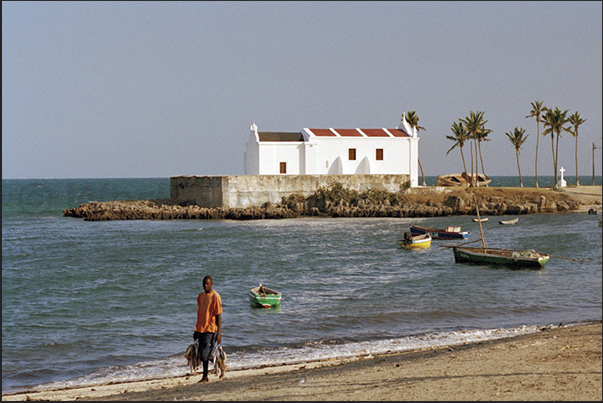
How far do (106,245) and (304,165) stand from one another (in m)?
22.3

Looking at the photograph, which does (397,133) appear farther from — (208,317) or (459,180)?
(208,317)

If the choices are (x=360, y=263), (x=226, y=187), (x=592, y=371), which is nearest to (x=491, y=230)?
(x=360, y=263)

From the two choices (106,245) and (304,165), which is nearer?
(106,245)

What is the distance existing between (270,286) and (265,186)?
1164 inches

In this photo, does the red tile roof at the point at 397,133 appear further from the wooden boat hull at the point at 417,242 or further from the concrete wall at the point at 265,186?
the wooden boat hull at the point at 417,242

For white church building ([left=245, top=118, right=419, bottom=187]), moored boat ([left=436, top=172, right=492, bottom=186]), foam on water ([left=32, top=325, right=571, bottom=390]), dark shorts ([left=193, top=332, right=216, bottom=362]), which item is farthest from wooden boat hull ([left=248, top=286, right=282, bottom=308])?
moored boat ([left=436, top=172, right=492, bottom=186])

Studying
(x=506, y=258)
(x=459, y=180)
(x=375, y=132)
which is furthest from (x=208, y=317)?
(x=459, y=180)

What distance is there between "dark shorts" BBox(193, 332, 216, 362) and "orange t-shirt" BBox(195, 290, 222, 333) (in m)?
0.10

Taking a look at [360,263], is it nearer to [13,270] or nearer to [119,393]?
[13,270]

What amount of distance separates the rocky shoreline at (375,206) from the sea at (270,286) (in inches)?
395

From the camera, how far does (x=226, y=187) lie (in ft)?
171

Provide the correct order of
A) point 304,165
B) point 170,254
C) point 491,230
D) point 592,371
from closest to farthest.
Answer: point 592,371, point 170,254, point 491,230, point 304,165

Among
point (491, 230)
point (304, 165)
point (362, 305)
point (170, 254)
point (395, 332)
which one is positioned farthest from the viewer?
point (304, 165)

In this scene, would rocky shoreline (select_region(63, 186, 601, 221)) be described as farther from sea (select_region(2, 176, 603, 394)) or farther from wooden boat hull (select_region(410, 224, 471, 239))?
wooden boat hull (select_region(410, 224, 471, 239))
